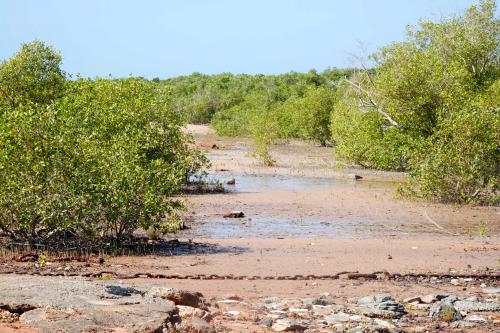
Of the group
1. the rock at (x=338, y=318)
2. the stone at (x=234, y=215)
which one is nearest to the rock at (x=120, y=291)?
the rock at (x=338, y=318)

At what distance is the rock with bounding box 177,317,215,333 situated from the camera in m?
7.42

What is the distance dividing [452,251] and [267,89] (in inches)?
2121

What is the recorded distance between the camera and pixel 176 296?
8.45m

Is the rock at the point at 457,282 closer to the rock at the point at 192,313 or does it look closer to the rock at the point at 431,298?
the rock at the point at 431,298

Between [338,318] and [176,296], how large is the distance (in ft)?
6.94

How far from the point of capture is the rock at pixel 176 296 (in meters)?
8.27

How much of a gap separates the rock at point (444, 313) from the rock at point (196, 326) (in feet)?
10.9

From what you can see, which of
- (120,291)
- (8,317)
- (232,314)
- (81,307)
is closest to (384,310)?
(232,314)

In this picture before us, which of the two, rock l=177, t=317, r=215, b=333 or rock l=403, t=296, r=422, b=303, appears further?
rock l=403, t=296, r=422, b=303

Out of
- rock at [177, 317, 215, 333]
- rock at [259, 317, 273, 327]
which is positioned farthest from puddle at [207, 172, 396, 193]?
rock at [177, 317, 215, 333]

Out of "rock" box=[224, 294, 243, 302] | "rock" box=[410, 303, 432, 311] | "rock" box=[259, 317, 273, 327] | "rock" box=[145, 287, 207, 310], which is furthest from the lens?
"rock" box=[224, 294, 243, 302]

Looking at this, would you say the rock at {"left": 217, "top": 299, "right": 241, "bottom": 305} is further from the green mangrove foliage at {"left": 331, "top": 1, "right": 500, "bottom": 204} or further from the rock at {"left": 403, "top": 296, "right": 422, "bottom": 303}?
the green mangrove foliage at {"left": 331, "top": 1, "right": 500, "bottom": 204}

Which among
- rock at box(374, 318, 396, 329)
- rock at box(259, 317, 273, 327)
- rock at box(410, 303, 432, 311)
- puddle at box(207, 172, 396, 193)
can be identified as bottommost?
rock at box(410, 303, 432, 311)

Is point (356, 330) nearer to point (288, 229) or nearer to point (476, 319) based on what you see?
point (476, 319)
